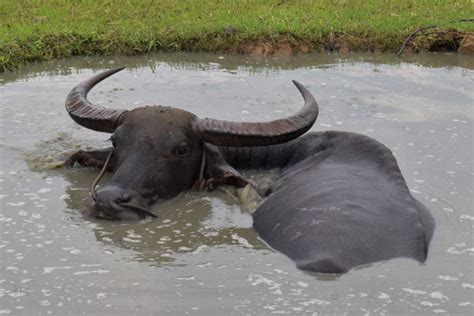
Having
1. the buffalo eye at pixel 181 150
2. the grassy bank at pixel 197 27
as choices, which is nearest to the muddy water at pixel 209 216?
the buffalo eye at pixel 181 150

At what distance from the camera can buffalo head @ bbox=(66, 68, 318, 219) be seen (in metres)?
5.27

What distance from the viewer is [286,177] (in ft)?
18.5

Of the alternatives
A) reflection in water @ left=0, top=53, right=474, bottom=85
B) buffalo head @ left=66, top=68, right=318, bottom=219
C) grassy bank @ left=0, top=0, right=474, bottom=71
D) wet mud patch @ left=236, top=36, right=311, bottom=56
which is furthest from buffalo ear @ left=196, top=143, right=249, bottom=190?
wet mud patch @ left=236, top=36, right=311, bottom=56

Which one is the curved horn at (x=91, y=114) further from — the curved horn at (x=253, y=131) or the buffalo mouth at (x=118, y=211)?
the buffalo mouth at (x=118, y=211)

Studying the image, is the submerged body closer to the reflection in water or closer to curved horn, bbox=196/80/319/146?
curved horn, bbox=196/80/319/146

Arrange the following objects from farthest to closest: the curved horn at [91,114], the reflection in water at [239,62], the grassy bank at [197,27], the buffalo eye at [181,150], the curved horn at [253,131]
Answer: the grassy bank at [197,27], the reflection in water at [239,62], the curved horn at [91,114], the curved horn at [253,131], the buffalo eye at [181,150]

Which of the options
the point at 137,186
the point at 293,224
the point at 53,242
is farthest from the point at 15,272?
the point at 293,224

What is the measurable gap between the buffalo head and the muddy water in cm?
14

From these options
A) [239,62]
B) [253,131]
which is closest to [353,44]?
[239,62]

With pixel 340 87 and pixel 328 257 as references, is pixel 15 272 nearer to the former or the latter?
pixel 328 257

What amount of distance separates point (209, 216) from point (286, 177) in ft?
1.87

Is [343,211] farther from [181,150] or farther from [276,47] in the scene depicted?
[276,47]

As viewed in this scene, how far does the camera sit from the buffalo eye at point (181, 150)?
5.52m

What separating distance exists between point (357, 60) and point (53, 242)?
570 cm
